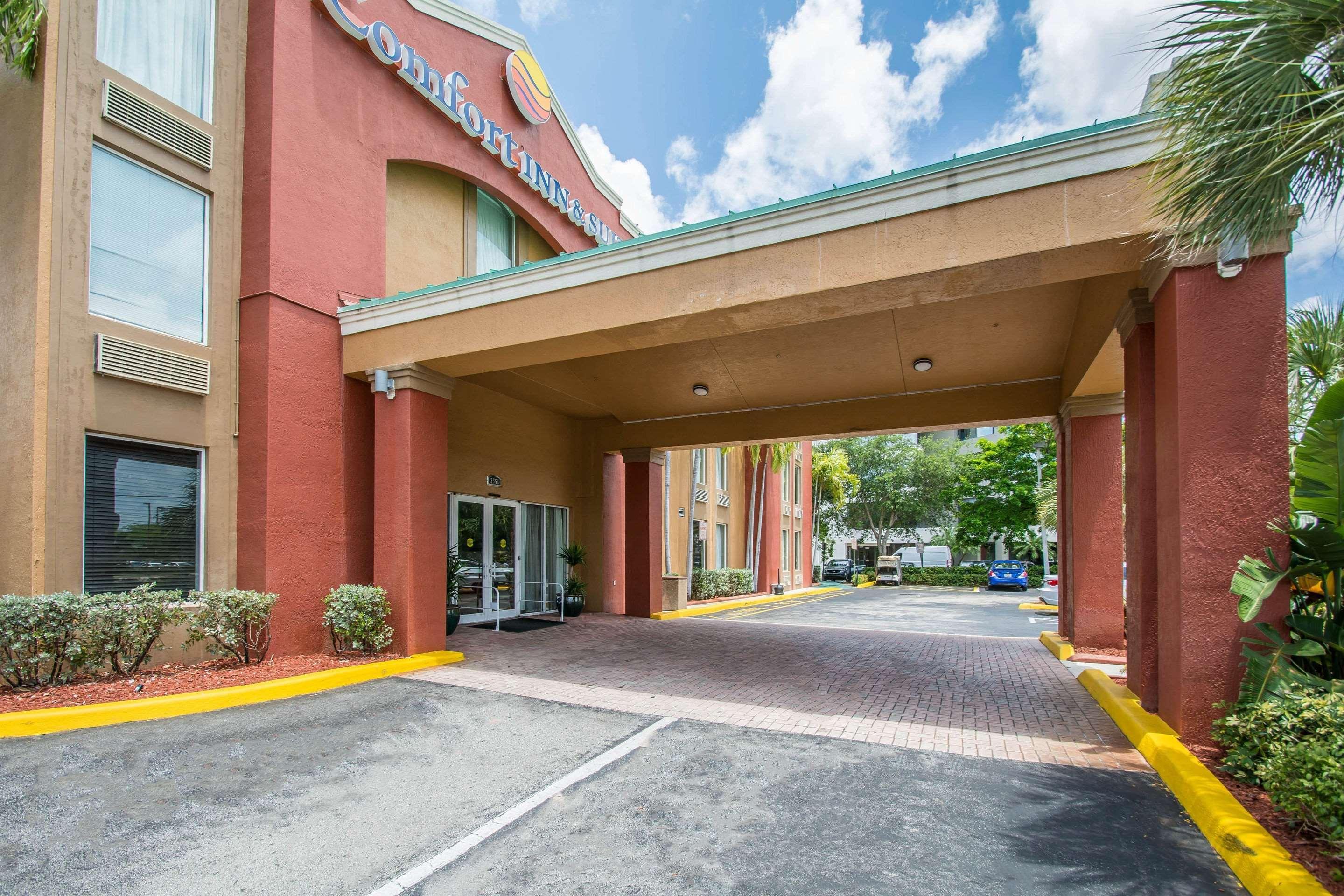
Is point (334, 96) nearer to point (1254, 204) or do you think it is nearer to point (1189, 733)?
point (1254, 204)

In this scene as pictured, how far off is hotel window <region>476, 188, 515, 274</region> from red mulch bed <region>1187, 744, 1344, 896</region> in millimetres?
13007

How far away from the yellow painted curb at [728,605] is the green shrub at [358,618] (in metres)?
8.18

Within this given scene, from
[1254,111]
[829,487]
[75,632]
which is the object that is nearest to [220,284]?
[75,632]

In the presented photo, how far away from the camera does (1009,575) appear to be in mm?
38375

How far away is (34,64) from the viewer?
793cm

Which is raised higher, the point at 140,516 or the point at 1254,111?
the point at 1254,111

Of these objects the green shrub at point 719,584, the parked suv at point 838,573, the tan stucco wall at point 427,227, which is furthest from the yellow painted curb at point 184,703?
→ the parked suv at point 838,573

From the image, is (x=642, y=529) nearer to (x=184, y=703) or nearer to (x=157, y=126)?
(x=184, y=703)

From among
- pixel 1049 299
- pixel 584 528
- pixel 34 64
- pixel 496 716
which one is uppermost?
pixel 34 64

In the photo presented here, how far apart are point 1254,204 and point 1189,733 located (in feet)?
12.8

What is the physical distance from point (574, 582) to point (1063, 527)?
9.88 m

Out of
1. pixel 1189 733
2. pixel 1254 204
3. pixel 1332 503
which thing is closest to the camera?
pixel 1254 204

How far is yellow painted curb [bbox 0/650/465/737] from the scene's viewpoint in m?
6.03

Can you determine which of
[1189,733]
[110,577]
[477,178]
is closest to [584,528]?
[477,178]
